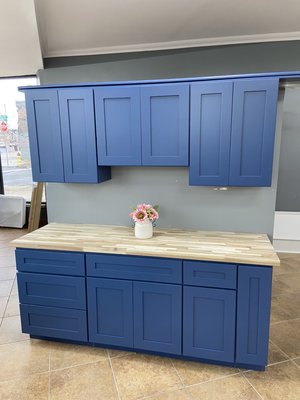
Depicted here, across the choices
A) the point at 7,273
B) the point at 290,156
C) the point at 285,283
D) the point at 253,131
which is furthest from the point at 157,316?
the point at 290,156

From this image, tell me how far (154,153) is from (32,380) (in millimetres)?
1845

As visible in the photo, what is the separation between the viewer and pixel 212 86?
2082 millimetres

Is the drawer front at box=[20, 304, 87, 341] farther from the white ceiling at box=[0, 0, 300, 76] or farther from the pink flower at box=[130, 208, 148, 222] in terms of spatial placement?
the white ceiling at box=[0, 0, 300, 76]

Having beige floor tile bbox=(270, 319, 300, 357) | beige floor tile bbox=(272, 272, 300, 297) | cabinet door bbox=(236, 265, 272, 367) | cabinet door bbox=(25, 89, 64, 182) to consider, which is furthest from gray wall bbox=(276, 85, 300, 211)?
cabinet door bbox=(25, 89, 64, 182)

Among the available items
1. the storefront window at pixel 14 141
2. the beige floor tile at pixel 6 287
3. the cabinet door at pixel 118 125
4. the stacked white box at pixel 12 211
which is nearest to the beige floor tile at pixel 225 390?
the cabinet door at pixel 118 125

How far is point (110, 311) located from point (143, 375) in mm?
494

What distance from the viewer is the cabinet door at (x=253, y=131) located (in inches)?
79.6

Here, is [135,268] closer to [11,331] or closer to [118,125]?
[118,125]

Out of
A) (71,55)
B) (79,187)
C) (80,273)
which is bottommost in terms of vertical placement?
(80,273)

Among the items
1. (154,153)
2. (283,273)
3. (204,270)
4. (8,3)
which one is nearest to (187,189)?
(154,153)

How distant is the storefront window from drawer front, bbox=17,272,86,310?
3.77 metres

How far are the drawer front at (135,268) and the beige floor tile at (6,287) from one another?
169 cm

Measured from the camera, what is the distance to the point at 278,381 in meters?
2.01

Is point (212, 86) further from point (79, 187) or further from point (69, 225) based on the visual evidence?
point (69, 225)
